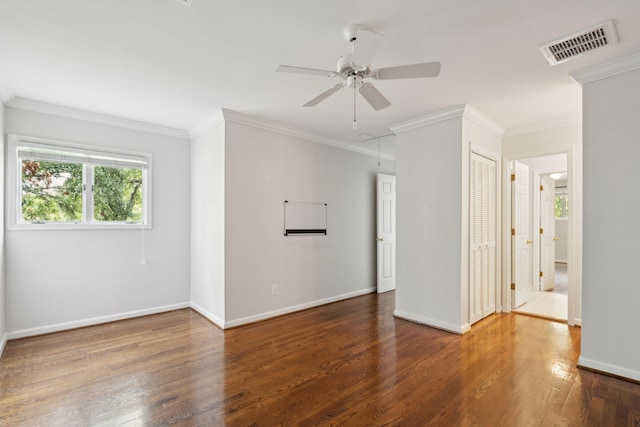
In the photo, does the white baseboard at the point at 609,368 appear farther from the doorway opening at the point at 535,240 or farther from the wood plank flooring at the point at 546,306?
the wood plank flooring at the point at 546,306

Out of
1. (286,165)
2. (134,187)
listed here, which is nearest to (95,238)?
(134,187)

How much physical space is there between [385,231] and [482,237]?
6.27 ft

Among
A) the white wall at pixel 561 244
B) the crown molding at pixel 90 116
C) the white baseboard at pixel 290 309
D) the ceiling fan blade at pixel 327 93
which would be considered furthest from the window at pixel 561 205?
the crown molding at pixel 90 116

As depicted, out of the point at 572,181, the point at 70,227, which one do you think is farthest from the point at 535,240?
the point at 70,227

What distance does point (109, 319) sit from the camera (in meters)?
3.94

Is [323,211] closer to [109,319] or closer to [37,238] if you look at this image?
[109,319]

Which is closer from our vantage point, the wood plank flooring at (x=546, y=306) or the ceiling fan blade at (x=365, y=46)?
the ceiling fan blade at (x=365, y=46)

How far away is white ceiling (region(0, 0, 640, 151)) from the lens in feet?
6.29

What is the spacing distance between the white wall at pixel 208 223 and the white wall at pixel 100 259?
209mm

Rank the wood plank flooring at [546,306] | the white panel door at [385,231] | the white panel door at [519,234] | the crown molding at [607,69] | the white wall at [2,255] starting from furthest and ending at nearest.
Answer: the white panel door at [385,231] < the white panel door at [519,234] < the wood plank flooring at [546,306] < the white wall at [2,255] < the crown molding at [607,69]

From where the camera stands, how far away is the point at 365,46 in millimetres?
1808

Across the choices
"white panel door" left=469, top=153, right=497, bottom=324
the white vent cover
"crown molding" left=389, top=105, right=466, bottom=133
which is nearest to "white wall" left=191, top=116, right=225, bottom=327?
"crown molding" left=389, top=105, right=466, bottom=133

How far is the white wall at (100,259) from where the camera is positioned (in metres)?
3.43

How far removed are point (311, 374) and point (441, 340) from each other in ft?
5.03
